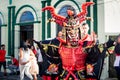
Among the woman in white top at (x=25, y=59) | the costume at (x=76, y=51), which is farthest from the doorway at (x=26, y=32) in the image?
the costume at (x=76, y=51)

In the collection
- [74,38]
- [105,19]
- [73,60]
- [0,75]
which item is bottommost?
[0,75]

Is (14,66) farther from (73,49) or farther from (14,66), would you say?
(73,49)

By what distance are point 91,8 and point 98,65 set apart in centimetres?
683

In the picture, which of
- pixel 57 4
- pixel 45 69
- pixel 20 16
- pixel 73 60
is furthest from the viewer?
pixel 20 16

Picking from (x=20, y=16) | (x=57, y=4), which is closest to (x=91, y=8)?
(x=57, y=4)

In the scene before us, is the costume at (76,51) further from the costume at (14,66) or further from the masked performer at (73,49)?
the costume at (14,66)

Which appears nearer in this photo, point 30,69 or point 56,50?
point 56,50

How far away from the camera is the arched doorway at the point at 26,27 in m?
18.0

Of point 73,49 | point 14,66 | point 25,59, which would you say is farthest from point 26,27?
point 73,49

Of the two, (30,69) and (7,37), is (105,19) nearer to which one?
(30,69)

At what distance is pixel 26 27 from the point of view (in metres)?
18.4

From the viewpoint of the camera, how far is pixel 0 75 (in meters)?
17.6

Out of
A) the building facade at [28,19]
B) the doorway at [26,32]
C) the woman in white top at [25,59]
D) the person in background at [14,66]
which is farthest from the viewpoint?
the doorway at [26,32]

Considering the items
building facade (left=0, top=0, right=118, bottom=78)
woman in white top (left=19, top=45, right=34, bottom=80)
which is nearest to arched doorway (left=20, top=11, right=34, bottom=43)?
building facade (left=0, top=0, right=118, bottom=78)
